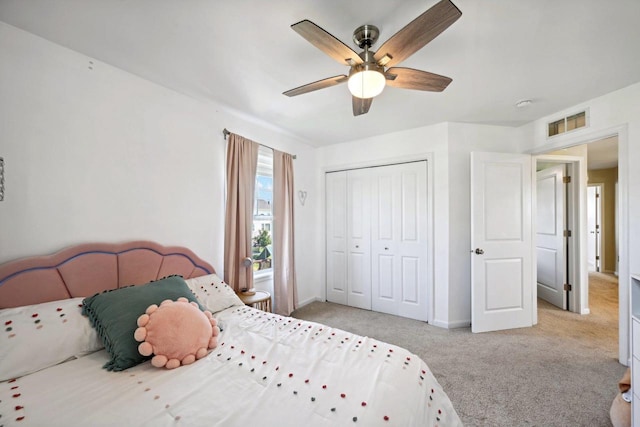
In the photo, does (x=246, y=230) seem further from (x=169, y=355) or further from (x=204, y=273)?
(x=169, y=355)

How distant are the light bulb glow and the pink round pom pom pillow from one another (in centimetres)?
168

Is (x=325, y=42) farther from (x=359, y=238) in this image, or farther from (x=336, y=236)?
(x=336, y=236)

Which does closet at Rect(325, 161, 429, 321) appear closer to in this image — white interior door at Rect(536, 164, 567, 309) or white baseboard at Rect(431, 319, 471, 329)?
white baseboard at Rect(431, 319, 471, 329)

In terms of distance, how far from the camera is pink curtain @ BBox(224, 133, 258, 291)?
271 cm

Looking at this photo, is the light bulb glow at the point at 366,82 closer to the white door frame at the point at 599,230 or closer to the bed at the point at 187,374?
the bed at the point at 187,374

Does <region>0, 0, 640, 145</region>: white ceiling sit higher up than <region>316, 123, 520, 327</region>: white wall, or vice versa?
<region>0, 0, 640, 145</region>: white ceiling

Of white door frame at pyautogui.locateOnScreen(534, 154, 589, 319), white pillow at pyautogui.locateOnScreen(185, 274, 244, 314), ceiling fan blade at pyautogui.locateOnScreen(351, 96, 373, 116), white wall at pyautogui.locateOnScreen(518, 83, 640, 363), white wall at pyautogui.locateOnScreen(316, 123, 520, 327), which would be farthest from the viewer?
white door frame at pyautogui.locateOnScreen(534, 154, 589, 319)

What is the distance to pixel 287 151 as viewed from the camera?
3.62 metres

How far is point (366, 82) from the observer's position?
158cm

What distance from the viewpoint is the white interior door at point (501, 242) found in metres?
3.01

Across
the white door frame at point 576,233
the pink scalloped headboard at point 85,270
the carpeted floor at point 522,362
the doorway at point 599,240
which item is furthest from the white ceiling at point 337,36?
the carpeted floor at point 522,362

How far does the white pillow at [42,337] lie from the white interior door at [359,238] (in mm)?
2993

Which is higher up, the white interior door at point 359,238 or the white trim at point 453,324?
the white interior door at point 359,238

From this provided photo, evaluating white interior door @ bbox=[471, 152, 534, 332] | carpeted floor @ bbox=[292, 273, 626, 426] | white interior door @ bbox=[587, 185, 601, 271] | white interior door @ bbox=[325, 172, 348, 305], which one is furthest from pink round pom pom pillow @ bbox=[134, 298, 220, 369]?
white interior door @ bbox=[587, 185, 601, 271]
